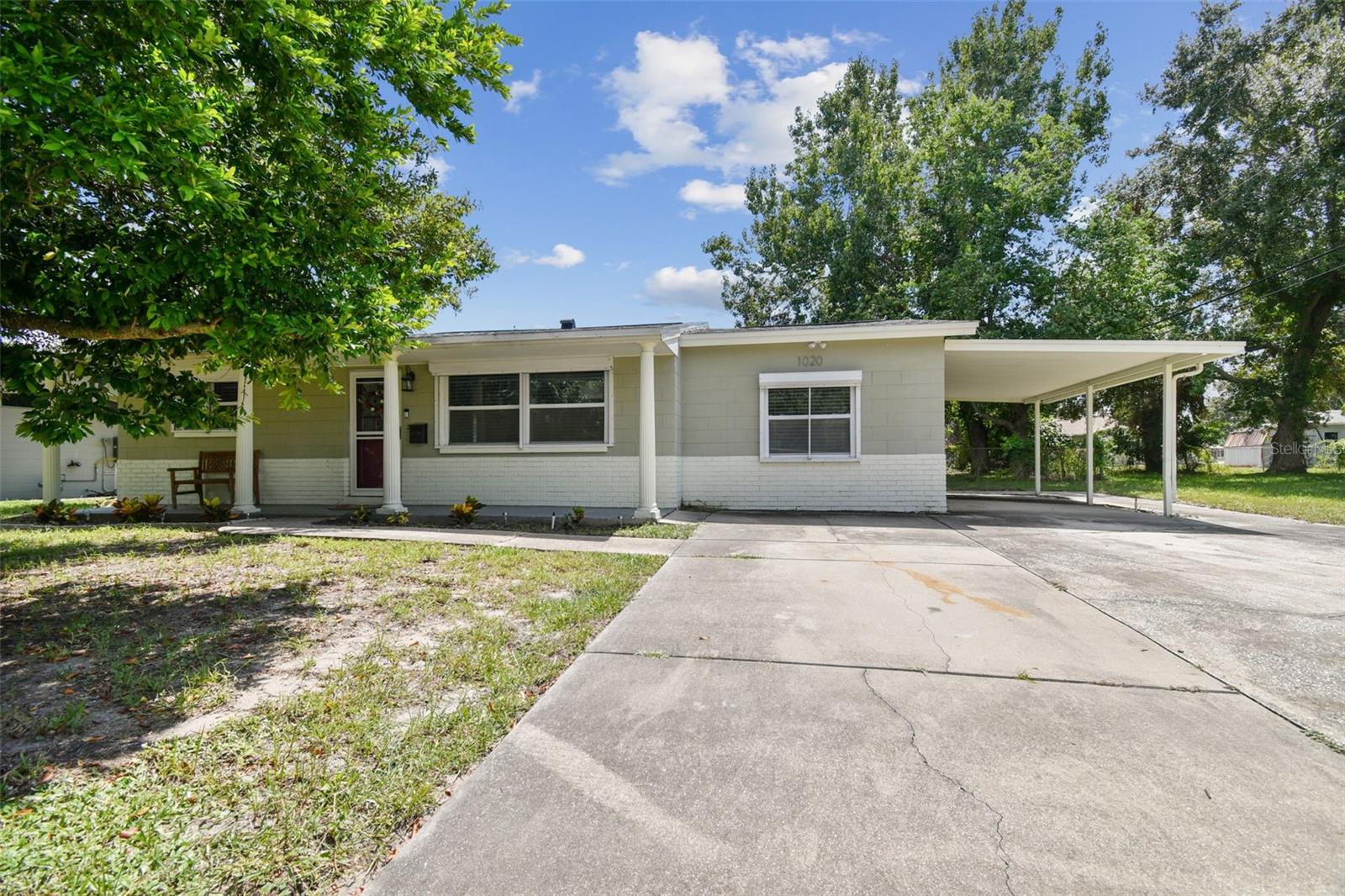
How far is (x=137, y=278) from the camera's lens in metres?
3.59

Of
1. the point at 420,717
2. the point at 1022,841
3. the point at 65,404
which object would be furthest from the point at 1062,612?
the point at 65,404

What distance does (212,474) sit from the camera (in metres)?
11.0

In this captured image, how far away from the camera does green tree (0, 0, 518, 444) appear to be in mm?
3021

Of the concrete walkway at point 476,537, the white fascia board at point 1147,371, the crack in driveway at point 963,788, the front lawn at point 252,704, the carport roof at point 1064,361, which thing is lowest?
the crack in driveway at point 963,788

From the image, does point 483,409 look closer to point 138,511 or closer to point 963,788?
point 138,511

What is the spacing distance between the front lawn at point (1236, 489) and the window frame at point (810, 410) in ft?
23.4

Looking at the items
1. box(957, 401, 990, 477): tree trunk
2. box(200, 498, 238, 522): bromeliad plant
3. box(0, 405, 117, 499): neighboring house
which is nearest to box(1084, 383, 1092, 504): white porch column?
box(957, 401, 990, 477): tree trunk

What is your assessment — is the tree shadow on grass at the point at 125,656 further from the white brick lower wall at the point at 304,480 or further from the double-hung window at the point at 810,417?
the double-hung window at the point at 810,417

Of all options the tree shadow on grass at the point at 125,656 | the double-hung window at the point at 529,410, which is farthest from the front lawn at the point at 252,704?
the double-hung window at the point at 529,410

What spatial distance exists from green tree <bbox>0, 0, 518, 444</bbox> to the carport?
864cm

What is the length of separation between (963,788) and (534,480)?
30.1ft

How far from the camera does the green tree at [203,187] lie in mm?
3021

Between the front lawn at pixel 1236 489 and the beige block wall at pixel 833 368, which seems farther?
the front lawn at pixel 1236 489

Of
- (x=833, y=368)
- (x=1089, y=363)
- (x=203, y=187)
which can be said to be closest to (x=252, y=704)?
(x=203, y=187)
